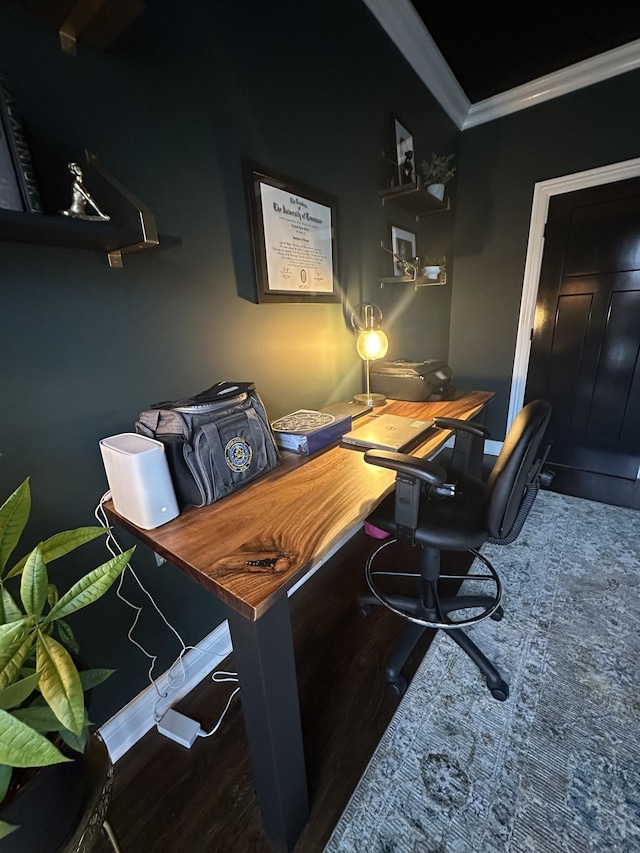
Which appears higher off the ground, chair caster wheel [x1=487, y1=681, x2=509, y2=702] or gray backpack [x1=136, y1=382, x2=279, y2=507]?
gray backpack [x1=136, y1=382, x2=279, y2=507]

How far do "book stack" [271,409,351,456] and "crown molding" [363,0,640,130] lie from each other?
1.93 m

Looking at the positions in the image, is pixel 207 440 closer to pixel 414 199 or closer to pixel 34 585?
pixel 34 585

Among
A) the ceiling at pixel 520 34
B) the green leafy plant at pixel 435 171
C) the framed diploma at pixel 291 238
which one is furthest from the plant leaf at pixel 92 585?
the ceiling at pixel 520 34

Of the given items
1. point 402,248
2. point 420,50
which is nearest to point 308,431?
point 402,248

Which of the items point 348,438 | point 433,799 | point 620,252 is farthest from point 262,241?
point 620,252

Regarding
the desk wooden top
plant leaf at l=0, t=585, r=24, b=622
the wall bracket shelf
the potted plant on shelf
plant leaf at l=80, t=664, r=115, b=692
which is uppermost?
the potted plant on shelf

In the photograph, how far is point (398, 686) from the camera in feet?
4.08

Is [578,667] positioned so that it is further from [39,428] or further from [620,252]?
[620,252]

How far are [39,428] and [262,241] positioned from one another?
3.13ft

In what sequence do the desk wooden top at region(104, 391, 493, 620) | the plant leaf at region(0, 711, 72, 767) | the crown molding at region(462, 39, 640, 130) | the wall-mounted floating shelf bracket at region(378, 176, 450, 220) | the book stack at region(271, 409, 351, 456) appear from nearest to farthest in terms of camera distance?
the plant leaf at region(0, 711, 72, 767)
the desk wooden top at region(104, 391, 493, 620)
the book stack at region(271, 409, 351, 456)
the wall-mounted floating shelf bracket at region(378, 176, 450, 220)
the crown molding at region(462, 39, 640, 130)

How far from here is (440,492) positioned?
4.09 ft

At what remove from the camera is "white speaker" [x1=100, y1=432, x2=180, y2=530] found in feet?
2.69

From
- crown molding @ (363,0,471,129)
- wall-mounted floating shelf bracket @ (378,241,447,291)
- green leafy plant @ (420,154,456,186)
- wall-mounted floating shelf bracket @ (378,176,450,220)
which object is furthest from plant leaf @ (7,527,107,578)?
green leafy plant @ (420,154,456,186)

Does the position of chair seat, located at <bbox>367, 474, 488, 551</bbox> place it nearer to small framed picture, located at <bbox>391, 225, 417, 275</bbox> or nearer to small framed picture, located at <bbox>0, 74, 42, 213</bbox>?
small framed picture, located at <bbox>0, 74, 42, 213</bbox>
